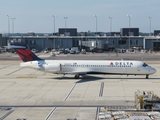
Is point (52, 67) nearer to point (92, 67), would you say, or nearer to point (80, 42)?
point (92, 67)

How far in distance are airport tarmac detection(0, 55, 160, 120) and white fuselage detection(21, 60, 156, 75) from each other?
4.17 ft

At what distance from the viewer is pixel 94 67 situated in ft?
173

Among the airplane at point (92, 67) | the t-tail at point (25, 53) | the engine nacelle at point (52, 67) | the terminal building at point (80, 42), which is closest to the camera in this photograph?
the airplane at point (92, 67)

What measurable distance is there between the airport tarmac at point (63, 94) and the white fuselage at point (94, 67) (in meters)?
1.27

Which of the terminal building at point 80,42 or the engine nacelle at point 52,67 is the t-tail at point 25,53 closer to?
the engine nacelle at point 52,67

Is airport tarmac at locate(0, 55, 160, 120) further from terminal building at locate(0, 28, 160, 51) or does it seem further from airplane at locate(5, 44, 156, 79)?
terminal building at locate(0, 28, 160, 51)

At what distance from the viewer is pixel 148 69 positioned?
52.6 metres

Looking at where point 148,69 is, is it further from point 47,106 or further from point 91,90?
point 47,106

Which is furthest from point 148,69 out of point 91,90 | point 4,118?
point 4,118

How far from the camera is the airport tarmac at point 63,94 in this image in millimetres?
31625

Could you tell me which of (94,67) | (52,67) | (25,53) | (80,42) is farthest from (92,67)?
(80,42)

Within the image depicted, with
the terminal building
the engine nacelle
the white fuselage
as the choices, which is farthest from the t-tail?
the terminal building

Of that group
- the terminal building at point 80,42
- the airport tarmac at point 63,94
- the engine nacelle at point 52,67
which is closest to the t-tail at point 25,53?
the engine nacelle at point 52,67

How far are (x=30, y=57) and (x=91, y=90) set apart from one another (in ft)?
46.8
